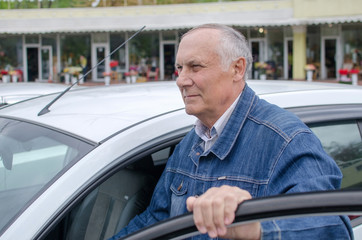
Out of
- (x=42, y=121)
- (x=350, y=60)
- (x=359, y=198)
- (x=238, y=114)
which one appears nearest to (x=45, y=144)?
(x=42, y=121)

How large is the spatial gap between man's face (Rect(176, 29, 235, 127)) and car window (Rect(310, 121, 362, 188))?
0.70m

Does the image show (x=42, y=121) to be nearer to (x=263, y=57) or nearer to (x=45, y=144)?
(x=45, y=144)

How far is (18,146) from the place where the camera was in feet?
7.07

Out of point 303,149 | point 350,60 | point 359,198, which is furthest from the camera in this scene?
point 350,60

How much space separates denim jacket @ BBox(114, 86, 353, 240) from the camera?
1.32 metres

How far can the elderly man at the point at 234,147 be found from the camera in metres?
1.42

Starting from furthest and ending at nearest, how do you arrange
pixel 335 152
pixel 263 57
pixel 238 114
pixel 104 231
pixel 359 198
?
pixel 263 57 → pixel 335 152 → pixel 104 231 → pixel 238 114 → pixel 359 198

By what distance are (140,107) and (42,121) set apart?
444 millimetres

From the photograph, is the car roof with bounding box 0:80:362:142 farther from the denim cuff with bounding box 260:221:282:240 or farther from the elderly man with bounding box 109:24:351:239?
the denim cuff with bounding box 260:221:282:240

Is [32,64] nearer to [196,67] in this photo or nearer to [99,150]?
[99,150]

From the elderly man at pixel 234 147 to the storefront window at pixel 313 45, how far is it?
26416 millimetres

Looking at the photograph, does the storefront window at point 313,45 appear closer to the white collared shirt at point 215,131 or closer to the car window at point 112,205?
the car window at point 112,205

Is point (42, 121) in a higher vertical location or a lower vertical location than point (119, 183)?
higher

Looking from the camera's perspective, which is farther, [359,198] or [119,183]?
[119,183]
